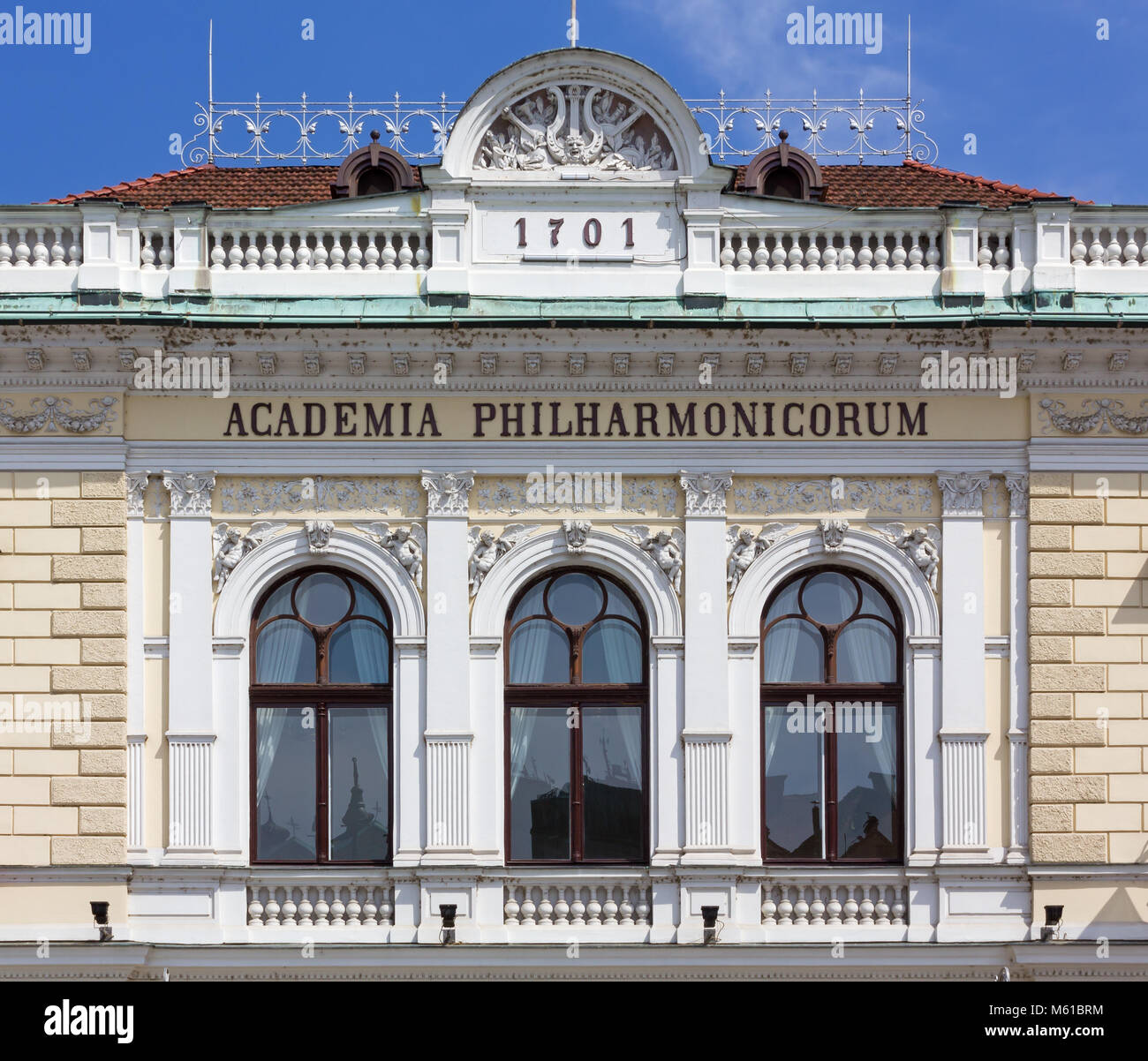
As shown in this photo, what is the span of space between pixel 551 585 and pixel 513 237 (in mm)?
3589

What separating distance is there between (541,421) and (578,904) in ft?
15.8

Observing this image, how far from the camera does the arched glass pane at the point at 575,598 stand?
18062 millimetres

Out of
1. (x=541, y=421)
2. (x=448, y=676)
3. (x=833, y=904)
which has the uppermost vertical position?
(x=541, y=421)

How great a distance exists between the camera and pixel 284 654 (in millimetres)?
18000

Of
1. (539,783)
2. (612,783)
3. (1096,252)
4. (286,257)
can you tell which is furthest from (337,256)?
(1096,252)

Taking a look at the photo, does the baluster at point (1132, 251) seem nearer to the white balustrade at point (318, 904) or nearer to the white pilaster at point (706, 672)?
the white pilaster at point (706, 672)

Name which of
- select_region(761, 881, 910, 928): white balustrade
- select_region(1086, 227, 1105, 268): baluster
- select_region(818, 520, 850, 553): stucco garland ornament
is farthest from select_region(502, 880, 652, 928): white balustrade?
select_region(1086, 227, 1105, 268): baluster

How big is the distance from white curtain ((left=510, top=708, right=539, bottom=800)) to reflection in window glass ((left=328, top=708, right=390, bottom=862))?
1.25 m

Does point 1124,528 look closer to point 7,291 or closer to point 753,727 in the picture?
point 753,727

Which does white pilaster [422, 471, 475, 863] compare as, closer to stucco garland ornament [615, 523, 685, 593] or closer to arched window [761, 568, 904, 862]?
stucco garland ornament [615, 523, 685, 593]

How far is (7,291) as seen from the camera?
17.9 metres

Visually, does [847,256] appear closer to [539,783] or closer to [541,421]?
[541,421]

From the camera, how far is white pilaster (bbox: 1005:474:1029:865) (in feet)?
57.5

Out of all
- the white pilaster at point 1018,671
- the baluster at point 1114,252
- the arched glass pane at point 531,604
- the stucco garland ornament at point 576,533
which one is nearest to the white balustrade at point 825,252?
the baluster at point 1114,252
